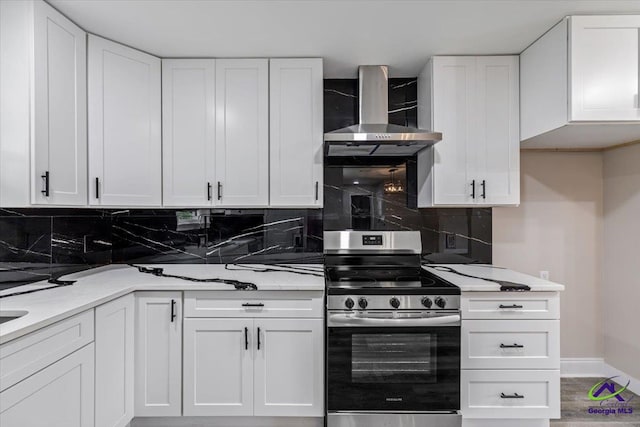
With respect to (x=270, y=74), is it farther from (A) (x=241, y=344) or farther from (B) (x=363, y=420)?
(B) (x=363, y=420)

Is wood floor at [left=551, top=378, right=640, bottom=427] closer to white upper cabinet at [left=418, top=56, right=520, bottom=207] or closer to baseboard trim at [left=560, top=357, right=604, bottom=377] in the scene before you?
baseboard trim at [left=560, top=357, right=604, bottom=377]

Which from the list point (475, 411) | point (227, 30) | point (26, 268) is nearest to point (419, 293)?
point (475, 411)

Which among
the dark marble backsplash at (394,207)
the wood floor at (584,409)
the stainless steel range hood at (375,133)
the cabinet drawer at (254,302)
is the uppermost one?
the stainless steel range hood at (375,133)

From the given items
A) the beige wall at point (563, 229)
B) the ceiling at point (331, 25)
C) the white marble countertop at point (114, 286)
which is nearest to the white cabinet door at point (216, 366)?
the white marble countertop at point (114, 286)

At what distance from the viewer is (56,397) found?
150 cm

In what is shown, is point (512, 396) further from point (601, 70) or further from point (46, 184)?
point (46, 184)

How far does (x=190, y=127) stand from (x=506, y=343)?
2.45m

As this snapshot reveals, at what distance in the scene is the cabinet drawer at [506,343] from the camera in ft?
6.93

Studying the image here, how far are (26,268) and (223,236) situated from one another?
121cm

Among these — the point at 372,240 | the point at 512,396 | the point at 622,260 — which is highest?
the point at 372,240

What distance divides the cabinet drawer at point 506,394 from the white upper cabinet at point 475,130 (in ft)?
3.57

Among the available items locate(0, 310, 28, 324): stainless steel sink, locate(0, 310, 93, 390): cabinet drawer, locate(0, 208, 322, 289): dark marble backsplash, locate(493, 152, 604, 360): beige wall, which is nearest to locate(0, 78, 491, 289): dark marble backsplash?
locate(0, 208, 322, 289): dark marble backsplash

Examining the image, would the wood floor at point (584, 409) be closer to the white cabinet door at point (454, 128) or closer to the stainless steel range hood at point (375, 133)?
the white cabinet door at point (454, 128)

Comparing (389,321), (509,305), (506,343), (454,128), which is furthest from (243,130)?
(506,343)
